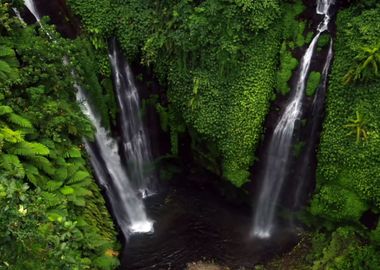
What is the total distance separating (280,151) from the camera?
1427cm

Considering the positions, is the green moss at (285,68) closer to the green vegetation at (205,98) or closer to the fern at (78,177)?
the green vegetation at (205,98)

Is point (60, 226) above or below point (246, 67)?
below

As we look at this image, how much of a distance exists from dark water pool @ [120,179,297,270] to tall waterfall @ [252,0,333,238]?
1.64 ft

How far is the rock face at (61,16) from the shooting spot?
14.5 metres

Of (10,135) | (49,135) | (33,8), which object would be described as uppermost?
(33,8)

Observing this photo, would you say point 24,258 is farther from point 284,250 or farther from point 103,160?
point 284,250

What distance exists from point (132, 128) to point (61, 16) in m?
4.78

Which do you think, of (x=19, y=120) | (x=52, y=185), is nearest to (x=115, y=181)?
(x=52, y=185)

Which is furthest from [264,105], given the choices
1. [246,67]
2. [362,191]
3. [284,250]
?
[284,250]

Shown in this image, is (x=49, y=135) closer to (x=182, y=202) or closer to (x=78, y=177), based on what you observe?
(x=78, y=177)

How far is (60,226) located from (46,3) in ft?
33.6

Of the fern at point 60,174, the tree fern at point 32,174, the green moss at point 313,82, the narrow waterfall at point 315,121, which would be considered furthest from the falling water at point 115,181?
the green moss at point 313,82

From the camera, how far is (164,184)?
17234mm

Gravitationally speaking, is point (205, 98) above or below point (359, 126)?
above
